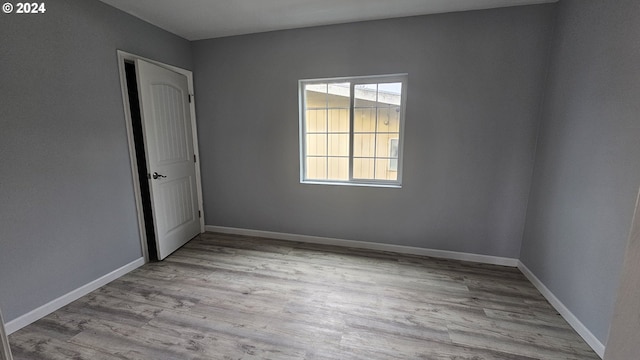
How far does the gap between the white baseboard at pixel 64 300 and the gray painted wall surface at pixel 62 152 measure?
0.04 m

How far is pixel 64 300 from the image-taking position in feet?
6.70

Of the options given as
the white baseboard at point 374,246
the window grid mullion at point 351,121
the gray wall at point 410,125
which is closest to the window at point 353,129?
the window grid mullion at point 351,121

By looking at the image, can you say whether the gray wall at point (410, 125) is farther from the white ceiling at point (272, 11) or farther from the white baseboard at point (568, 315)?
the white baseboard at point (568, 315)

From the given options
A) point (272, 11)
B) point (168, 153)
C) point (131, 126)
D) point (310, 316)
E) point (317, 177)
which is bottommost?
point (310, 316)

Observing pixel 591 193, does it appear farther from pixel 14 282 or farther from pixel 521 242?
pixel 14 282

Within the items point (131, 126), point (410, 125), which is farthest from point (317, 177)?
point (131, 126)

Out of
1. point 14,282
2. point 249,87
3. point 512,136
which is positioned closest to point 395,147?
point 512,136

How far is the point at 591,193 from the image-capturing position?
1.75 metres

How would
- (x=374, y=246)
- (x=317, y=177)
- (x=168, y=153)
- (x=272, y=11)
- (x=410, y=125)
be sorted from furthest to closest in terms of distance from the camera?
(x=317, y=177)
(x=374, y=246)
(x=168, y=153)
(x=410, y=125)
(x=272, y=11)

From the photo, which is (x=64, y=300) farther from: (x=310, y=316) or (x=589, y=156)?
(x=589, y=156)

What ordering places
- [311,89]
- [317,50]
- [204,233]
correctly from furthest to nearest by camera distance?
[204,233] → [311,89] → [317,50]

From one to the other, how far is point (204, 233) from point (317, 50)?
9.26 feet

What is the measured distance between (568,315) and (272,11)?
3551mm

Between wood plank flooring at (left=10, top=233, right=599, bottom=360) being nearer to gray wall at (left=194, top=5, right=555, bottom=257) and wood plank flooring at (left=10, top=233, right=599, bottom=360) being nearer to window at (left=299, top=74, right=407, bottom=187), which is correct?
gray wall at (left=194, top=5, right=555, bottom=257)
